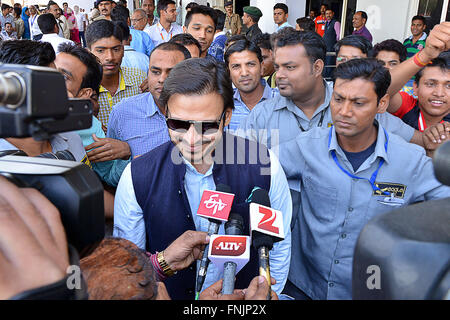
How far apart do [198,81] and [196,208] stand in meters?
0.57

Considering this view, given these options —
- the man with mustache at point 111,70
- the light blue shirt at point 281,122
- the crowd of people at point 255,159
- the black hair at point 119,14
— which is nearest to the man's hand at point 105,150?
the crowd of people at point 255,159

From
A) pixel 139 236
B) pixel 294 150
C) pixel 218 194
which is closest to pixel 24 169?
pixel 218 194

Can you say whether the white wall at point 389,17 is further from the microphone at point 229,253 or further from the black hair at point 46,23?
the microphone at point 229,253

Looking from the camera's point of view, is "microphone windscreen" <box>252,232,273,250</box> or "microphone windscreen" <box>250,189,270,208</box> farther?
"microphone windscreen" <box>250,189,270,208</box>

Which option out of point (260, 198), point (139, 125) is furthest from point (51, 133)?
point (139, 125)

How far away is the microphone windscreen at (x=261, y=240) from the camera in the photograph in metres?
1.12

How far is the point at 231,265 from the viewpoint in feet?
3.58

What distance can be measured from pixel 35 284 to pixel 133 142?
2152 mm

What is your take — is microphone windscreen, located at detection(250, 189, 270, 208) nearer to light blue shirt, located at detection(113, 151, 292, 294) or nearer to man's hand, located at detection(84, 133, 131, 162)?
light blue shirt, located at detection(113, 151, 292, 294)

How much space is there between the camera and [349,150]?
80.0 inches

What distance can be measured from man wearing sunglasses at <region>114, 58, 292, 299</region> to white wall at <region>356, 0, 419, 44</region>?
736cm

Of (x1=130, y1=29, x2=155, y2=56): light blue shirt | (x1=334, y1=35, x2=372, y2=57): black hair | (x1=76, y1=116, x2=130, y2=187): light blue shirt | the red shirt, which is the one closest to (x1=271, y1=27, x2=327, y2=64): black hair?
(x1=334, y1=35, x2=372, y2=57): black hair

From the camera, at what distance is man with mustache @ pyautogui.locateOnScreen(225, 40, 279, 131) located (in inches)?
134

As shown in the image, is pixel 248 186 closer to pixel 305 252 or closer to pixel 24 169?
pixel 305 252
